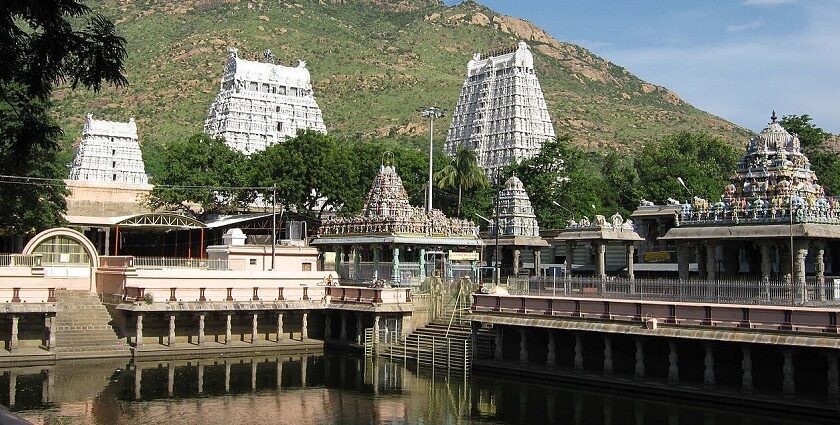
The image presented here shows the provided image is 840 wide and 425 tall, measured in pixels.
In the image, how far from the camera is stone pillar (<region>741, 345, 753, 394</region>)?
118ft

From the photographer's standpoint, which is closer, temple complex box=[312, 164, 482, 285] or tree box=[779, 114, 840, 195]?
temple complex box=[312, 164, 482, 285]

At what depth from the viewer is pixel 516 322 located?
43.9 m

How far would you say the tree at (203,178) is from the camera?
8469 cm

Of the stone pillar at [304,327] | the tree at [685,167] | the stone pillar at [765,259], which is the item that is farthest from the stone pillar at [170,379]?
the tree at [685,167]

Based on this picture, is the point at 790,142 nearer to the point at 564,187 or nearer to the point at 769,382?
the point at 769,382

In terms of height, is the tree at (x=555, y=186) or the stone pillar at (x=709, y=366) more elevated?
the tree at (x=555, y=186)

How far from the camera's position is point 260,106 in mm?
138250

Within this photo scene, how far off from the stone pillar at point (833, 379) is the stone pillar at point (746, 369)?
9.85 feet

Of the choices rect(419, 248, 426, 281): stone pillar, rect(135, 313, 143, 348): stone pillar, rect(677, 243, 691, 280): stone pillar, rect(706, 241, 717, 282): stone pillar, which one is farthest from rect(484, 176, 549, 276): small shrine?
rect(135, 313, 143, 348): stone pillar

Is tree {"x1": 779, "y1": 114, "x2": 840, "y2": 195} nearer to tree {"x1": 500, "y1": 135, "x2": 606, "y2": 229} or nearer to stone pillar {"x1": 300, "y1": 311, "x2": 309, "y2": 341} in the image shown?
tree {"x1": 500, "y1": 135, "x2": 606, "y2": 229}

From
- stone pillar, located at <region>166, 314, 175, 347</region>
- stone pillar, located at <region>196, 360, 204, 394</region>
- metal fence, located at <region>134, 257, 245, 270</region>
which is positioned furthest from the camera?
metal fence, located at <region>134, 257, 245, 270</region>

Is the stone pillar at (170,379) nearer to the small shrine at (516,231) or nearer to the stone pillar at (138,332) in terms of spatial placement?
the stone pillar at (138,332)

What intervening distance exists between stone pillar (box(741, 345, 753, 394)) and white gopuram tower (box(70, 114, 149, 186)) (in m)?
101

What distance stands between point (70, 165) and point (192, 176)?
51224 millimetres
